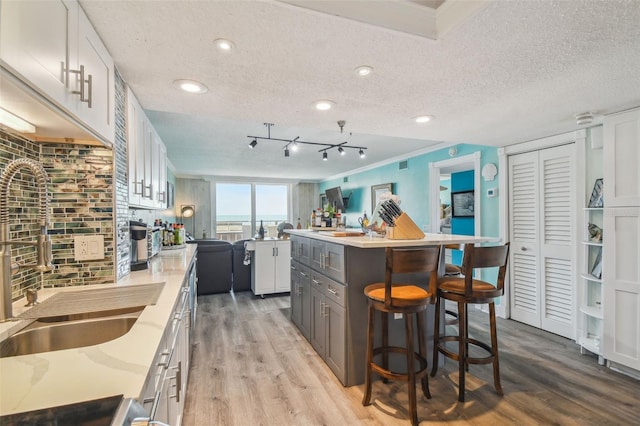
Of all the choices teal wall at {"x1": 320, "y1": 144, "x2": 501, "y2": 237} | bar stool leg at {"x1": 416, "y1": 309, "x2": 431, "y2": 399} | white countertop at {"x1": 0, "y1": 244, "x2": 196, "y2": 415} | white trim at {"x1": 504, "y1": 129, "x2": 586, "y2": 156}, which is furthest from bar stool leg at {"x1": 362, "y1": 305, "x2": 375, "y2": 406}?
white trim at {"x1": 504, "y1": 129, "x2": 586, "y2": 156}

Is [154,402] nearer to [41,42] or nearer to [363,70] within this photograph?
[41,42]

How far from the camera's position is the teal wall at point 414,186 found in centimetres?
390

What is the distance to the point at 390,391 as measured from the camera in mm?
2205

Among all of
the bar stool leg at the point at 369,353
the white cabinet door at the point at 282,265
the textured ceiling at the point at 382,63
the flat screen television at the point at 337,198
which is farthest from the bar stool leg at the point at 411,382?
the flat screen television at the point at 337,198

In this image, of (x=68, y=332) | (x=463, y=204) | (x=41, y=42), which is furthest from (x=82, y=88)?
(x=463, y=204)

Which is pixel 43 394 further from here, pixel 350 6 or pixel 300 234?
pixel 300 234

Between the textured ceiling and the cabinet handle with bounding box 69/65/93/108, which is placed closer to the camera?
the cabinet handle with bounding box 69/65/93/108

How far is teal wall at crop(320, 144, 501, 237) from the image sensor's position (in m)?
3.90

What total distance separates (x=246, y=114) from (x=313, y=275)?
1.58 m

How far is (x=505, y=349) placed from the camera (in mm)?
2885

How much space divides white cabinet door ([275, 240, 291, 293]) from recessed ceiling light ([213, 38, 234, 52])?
3531 millimetres

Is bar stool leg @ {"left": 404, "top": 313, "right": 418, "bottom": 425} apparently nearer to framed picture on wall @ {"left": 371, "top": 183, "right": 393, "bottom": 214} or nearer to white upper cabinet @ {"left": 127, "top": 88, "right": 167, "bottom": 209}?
white upper cabinet @ {"left": 127, "top": 88, "right": 167, "bottom": 209}

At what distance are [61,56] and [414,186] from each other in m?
4.89

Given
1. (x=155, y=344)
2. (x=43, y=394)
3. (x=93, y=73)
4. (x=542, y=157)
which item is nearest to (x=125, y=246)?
(x=93, y=73)
